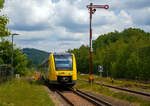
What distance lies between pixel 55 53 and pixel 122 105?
39.2 feet

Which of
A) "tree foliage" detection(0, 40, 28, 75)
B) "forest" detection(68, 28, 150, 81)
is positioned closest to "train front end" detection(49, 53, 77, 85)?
"tree foliage" detection(0, 40, 28, 75)

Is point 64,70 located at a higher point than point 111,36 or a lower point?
lower

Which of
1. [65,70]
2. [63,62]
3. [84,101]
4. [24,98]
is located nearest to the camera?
[84,101]

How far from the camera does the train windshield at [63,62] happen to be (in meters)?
23.7

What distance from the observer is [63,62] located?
78.8ft

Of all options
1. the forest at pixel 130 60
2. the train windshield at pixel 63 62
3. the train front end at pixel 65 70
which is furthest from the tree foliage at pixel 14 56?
the forest at pixel 130 60

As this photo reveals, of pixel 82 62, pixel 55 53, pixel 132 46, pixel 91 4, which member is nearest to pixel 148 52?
pixel 132 46

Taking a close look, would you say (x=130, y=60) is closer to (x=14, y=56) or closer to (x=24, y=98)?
(x=14, y=56)

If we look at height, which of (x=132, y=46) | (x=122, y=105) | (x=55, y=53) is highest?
(x=132, y=46)

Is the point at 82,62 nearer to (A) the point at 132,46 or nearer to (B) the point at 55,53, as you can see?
(A) the point at 132,46

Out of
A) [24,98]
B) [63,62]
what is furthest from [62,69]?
[24,98]

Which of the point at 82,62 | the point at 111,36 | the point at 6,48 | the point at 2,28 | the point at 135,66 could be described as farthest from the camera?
the point at 111,36

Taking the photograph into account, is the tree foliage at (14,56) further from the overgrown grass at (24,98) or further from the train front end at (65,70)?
the overgrown grass at (24,98)

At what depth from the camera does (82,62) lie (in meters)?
105
